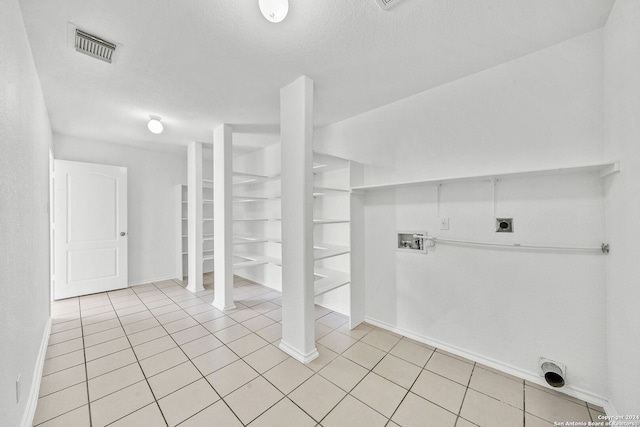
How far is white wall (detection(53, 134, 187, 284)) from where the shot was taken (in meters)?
4.25

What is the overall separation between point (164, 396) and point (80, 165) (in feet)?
12.8

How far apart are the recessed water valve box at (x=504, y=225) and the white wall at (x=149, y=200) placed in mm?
4872

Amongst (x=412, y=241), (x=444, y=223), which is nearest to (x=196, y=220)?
(x=412, y=241)

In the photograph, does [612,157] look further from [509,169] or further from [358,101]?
[358,101]

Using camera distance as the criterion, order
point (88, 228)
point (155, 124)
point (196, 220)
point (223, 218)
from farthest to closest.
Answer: point (196, 220), point (88, 228), point (223, 218), point (155, 124)

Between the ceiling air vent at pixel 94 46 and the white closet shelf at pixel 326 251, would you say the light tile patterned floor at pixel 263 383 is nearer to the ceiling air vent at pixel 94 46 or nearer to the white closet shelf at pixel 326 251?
the white closet shelf at pixel 326 251

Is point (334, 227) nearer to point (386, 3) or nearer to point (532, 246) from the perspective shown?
point (532, 246)

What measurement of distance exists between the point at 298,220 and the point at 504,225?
5.58 feet

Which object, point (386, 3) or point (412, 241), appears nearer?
point (386, 3)

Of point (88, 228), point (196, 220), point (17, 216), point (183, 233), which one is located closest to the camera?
point (17, 216)

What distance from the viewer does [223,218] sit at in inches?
131

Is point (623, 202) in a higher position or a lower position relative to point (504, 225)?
higher

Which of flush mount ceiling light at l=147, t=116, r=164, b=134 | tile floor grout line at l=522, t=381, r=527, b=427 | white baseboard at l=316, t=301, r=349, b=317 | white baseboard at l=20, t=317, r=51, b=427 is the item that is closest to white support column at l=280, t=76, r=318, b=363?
white baseboard at l=316, t=301, r=349, b=317

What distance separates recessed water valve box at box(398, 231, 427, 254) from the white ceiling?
142 centimetres
